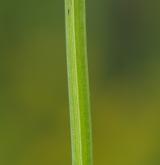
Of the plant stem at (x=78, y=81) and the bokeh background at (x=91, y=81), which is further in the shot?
the bokeh background at (x=91, y=81)

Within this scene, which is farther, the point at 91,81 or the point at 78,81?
the point at 91,81

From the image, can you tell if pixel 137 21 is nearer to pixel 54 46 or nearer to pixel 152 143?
pixel 54 46

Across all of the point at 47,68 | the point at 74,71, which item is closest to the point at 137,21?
the point at 47,68

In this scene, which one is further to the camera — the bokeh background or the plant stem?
the bokeh background
